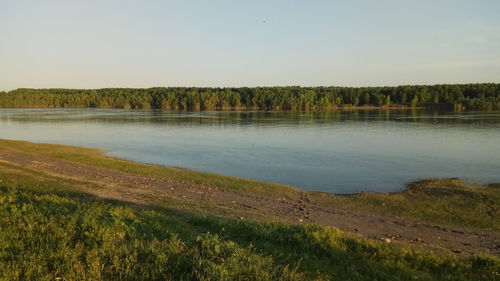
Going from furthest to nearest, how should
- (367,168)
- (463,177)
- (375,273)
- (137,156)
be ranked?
(137,156), (367,168), (463,177), (375,273)

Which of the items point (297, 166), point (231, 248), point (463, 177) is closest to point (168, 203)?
point (231, 248)

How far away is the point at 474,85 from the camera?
160 metres

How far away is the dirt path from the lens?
13137 mm

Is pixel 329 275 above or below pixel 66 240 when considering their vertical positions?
below

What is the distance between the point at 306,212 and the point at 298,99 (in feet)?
498

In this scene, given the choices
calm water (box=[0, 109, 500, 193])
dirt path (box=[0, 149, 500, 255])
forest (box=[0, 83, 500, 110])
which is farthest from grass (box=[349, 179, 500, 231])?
forest (box=[0, 83, 500, 110])

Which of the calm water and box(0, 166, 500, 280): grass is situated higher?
box(0, 166, 500, 280): grass

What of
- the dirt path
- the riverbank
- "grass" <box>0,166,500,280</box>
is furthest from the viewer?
the dirt path

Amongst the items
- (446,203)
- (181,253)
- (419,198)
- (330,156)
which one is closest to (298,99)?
(330,156)

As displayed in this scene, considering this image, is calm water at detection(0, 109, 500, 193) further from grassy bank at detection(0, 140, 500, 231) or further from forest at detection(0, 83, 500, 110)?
forest at detection(0, 83, 500, 110)

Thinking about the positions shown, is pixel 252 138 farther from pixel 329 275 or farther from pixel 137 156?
pixel 329 275

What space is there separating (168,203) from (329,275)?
994 cm

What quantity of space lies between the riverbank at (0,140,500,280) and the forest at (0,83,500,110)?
138 meters

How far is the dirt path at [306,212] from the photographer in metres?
13.1
